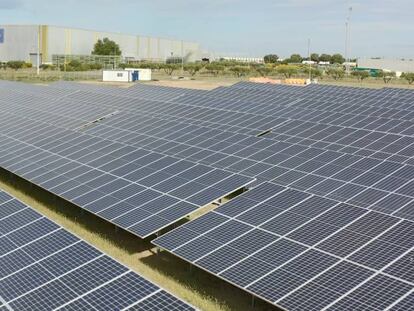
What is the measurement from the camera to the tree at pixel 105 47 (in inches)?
5236

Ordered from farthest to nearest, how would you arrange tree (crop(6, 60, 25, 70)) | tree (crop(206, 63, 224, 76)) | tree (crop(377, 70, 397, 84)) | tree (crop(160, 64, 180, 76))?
tree (crop(160, 64, 180, 76)) < tree (crop(206, 63, 224, 76)) < tree (crop(6, 60, 25, 70)) < tree (crop(377, 70, 397, 84))

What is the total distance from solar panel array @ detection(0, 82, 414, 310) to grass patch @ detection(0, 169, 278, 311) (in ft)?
3.25

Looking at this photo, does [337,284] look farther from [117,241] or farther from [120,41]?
[120,41]

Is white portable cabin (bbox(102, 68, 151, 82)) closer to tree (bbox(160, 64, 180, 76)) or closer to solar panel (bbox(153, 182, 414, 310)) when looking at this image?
tree (bbox(160, 64, 180, 76))

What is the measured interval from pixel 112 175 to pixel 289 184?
21.1ft

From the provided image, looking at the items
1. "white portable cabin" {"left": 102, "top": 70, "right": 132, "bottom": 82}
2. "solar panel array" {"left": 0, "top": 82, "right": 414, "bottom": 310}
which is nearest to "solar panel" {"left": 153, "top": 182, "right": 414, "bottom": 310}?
"solar panel array" {"left": 0, "top": 82, "right": 414, "bottom": 310}

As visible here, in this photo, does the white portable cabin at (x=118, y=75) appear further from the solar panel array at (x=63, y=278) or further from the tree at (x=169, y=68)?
the solar panel array at (x=63, y=278)

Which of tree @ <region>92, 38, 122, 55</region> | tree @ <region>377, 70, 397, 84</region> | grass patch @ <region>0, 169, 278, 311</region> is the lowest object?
grass patch @ <region>0, 169, 278, 311</region>

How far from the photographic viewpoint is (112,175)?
18.8 m

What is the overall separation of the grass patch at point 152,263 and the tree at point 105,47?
383 feet

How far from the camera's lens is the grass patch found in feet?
41.5

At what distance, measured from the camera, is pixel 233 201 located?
15414 mm

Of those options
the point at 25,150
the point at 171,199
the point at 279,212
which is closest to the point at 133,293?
the point at 279,212

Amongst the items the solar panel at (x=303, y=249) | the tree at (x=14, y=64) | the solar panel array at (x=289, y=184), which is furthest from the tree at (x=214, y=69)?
the solar panel at (x=303, y=249)
